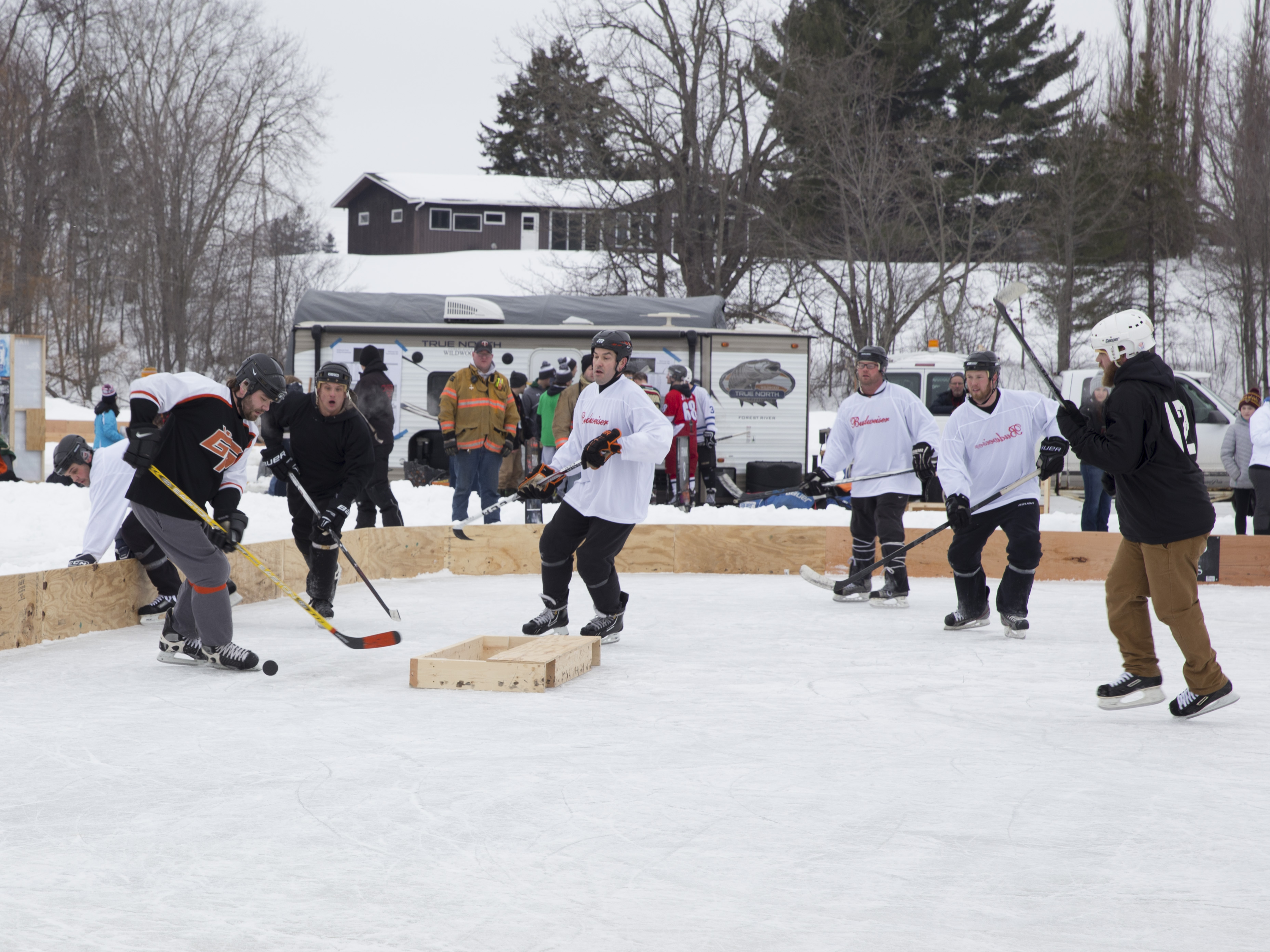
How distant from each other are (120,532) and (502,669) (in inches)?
117

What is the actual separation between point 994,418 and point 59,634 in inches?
190

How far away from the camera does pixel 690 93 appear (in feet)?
71.4

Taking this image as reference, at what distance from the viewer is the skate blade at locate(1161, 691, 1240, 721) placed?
14.1 ft

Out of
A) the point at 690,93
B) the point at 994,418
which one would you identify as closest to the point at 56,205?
the point at 690,93

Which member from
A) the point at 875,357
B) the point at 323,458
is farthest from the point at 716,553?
the point at 323,458

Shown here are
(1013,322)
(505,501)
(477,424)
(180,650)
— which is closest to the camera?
(180,650)

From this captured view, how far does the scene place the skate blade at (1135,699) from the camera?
14.6ft

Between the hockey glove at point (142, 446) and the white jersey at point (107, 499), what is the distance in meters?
1.84

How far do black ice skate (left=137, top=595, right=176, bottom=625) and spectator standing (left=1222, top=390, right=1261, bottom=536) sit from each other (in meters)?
8.73

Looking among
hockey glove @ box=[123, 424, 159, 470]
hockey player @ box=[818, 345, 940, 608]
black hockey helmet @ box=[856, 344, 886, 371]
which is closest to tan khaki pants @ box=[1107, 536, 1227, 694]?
hockey player @ box=[818, 345, 940, 608]

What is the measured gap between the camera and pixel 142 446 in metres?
4.84

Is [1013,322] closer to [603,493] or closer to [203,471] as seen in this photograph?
[603,493]

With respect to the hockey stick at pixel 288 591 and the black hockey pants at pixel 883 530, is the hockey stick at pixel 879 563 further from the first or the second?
A: the hockey stick at pixel 288 591

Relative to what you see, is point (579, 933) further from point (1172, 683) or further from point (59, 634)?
point (59, 634)
